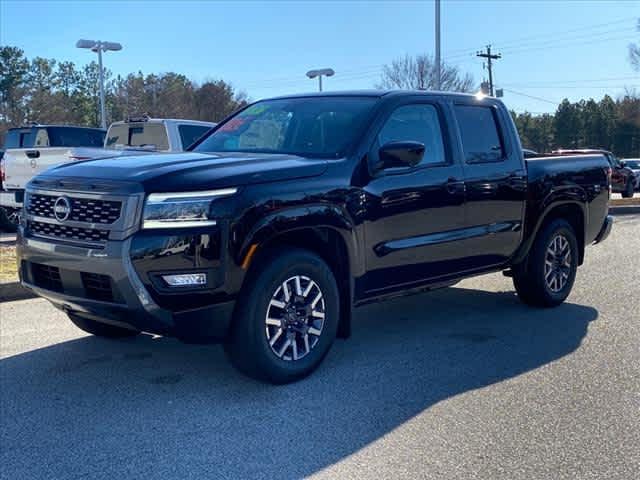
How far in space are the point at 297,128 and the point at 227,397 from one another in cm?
217

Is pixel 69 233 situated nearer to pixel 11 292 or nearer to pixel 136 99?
pixel 11 292

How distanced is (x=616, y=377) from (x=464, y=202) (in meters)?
1.73

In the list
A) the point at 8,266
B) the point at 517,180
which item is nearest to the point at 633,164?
the point at 517,180

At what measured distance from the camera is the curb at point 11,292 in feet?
23.6

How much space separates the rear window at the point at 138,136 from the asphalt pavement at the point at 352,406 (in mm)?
5236

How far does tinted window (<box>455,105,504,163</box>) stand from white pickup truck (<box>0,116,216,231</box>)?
19.2 feet

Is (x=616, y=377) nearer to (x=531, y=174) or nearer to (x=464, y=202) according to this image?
(x=464, y=202)

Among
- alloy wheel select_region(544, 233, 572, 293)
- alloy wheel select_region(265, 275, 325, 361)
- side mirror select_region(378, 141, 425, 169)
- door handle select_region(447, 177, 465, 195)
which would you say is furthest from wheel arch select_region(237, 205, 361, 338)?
alloy wheel select_region(544, 233, 572, 293)

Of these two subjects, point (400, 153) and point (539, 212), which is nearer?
point (400, 153)

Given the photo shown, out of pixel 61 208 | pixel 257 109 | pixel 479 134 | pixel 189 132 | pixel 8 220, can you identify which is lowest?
pixel 8 220

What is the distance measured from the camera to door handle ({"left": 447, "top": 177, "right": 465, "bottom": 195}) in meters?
5.41

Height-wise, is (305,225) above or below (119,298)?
above

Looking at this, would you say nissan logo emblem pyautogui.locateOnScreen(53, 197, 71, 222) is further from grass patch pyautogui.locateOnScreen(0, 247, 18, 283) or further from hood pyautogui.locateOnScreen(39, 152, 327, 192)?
grass patch pyautogui.locateOnScreen(0, 247, 18, 283)

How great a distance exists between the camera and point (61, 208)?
428cm
